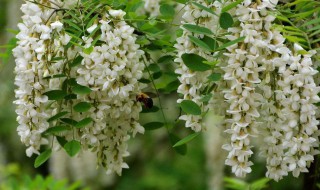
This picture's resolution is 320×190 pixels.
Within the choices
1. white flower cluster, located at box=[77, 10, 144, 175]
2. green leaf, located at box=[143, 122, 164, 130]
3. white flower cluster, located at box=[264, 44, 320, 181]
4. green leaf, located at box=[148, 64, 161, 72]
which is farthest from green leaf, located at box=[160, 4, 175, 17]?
white flower cluster, located at box=[264, 44, 320, 181]

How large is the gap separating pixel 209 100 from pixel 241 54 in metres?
0.29

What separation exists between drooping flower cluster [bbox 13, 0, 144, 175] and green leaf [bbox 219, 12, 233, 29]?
298mm

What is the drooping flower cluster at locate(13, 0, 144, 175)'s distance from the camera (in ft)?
6.86

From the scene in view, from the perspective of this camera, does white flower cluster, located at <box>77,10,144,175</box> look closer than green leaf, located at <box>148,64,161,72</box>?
Yes

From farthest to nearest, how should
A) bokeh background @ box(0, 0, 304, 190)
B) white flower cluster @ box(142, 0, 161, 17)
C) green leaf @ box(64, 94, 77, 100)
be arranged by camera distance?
1. bokeh background @ box(0, 0, 304, 190)
2. white flower cluster @ box(142, 0, 161, 17)
3. green leaf @ box(64, 94, 77, 100)

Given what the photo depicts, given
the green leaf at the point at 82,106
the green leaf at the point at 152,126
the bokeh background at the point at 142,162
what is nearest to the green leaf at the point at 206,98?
the green leaf at the point at 82,106

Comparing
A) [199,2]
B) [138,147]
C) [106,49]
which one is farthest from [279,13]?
[138,147]

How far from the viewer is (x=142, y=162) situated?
808 cm

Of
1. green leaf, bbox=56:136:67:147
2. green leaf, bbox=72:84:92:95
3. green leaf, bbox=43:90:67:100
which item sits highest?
green leaf, bbox=72:84:92:95

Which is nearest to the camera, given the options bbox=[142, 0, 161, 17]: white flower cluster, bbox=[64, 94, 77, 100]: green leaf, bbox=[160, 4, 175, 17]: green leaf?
bbox=[64, 94, 77, 100]: green leaf

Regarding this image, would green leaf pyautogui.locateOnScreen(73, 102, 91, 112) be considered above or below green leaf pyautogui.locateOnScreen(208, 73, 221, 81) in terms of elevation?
below

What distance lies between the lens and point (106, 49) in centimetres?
207

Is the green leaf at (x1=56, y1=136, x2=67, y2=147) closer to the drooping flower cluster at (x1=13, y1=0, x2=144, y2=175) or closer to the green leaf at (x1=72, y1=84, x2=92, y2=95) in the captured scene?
the drooping flower cluster at (x1=13, y1=0, x2=144, y2=175)

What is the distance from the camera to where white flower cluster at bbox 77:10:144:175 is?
2078mm
